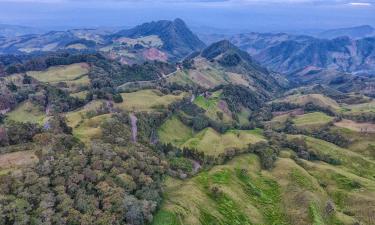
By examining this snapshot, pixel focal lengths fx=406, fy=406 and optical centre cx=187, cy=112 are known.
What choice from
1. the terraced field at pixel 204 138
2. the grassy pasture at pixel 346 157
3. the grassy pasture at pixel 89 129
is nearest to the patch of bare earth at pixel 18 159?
A: the grassy pasture at pixel 89 129

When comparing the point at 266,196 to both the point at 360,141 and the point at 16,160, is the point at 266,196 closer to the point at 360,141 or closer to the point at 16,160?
the point at 16,160

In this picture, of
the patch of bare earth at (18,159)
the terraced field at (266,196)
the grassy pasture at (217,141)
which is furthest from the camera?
the grassy pasture at (217,141)

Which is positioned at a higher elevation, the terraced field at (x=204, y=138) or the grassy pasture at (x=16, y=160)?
the grassy pasture at (x=16, y=160)

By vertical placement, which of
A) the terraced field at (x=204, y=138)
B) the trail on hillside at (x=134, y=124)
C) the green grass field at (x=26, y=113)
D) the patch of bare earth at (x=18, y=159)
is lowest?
the terraced field at (x=204, y=138)

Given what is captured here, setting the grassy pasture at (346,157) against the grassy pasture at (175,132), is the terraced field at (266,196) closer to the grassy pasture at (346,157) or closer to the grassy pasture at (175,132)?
the grassy pasture at (346,157)

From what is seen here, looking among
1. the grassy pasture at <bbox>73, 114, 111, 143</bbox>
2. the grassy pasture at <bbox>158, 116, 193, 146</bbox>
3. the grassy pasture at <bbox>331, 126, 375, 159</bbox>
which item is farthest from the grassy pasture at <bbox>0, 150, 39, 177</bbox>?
the grassy pasture at <bbox>331, 126, 375, 159</bbox>

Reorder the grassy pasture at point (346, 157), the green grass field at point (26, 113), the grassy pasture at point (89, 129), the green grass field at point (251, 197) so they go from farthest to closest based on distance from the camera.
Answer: the green grass field at point (26, 113) → the grassy pasture at point (346, 157) → the grassy pasture at point (89, 129) → the green grass field at point (251, 197)

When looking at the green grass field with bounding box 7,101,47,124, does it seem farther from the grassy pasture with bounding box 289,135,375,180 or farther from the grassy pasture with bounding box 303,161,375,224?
the grassy pasture with bounding box 289,135,375,180

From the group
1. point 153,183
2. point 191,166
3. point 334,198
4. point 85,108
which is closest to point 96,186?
point 153,183

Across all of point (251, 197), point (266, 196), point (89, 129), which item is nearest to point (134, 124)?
point (89, 129)
